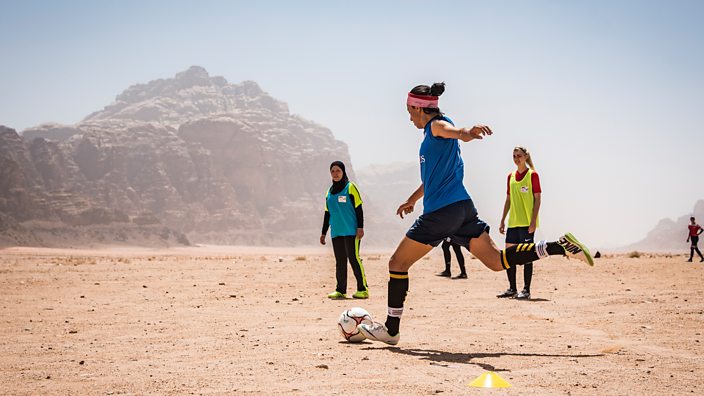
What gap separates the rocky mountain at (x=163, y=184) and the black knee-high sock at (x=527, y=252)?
9410 centimetres

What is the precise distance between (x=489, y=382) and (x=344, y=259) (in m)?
7.03

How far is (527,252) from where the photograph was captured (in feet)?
21.3

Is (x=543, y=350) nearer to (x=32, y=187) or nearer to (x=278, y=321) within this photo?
(x=278, y=321)

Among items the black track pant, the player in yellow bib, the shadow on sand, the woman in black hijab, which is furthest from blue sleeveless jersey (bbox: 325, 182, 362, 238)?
the shadow on sand

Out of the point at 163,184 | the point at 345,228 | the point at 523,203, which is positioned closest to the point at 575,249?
the point at 523,203

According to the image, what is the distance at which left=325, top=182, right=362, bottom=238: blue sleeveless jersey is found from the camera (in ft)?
37.3

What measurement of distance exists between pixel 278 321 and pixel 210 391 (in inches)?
147

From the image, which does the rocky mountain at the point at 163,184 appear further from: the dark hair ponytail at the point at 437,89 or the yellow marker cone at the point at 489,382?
the yellow marker cone at the point at 489,382

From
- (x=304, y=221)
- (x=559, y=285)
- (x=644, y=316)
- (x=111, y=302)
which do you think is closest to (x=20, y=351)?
(x=111, y=302)

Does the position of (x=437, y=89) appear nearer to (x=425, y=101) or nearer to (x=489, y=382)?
(x=425, y=101)

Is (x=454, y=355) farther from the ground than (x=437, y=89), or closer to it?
closer to it

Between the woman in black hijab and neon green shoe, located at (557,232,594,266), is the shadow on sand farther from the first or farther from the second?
the woman in black hijab

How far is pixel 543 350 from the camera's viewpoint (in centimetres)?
614

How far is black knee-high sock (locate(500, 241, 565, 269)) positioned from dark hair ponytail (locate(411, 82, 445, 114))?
1.48 m
